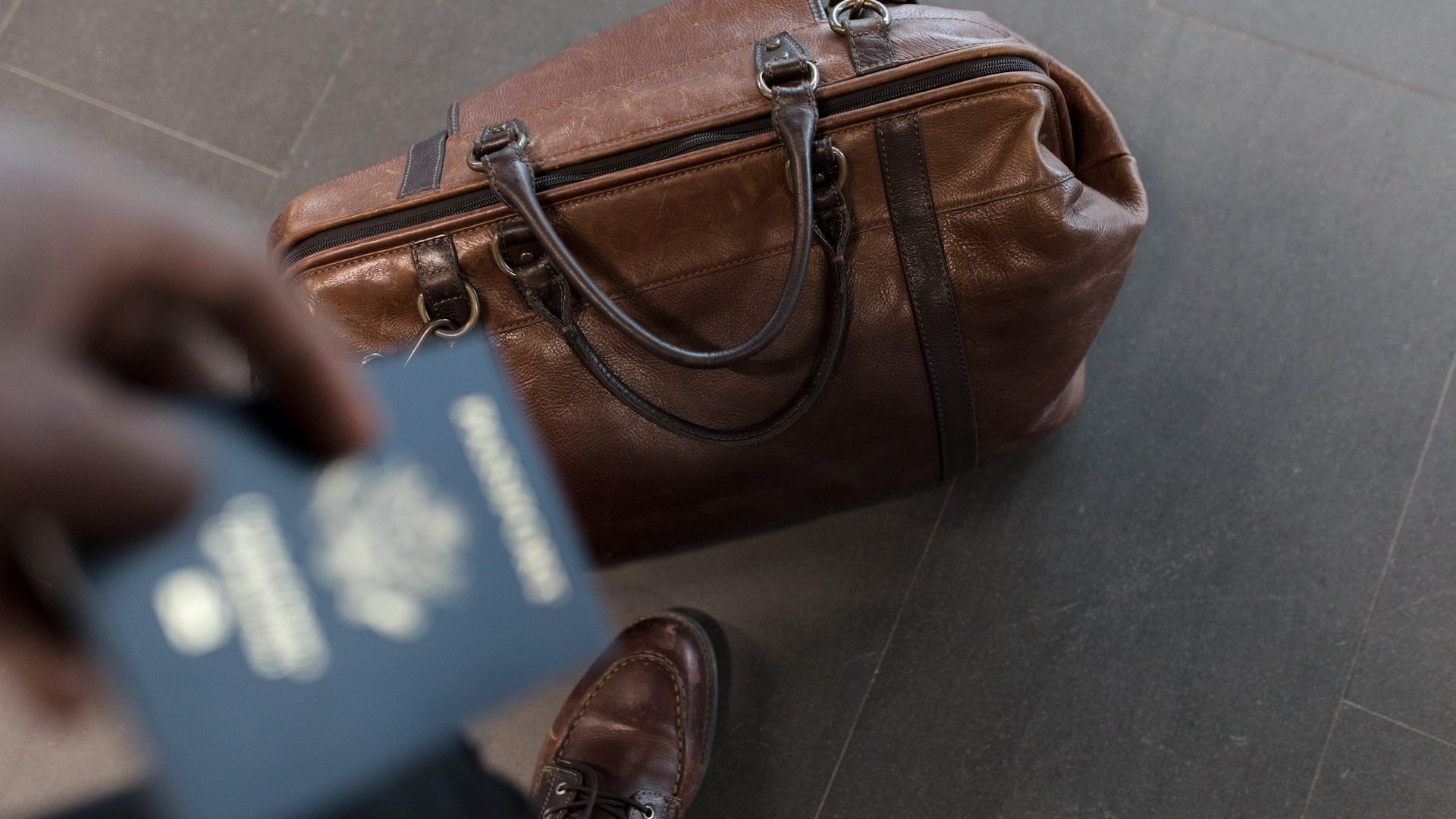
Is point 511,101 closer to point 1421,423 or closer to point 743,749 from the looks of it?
point 743,749

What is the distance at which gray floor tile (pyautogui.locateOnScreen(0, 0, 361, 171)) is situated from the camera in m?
1.16

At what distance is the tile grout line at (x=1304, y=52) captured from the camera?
3.54 ft

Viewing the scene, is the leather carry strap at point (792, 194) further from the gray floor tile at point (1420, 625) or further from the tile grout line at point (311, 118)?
the gray floor tile at point (1420, 625)

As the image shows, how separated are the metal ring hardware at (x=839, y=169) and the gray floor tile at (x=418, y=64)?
58cm

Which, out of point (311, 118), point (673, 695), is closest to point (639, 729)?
point (673, 695)

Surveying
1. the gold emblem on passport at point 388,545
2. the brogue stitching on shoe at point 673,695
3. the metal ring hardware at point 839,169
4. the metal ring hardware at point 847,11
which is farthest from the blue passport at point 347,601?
the brogue stitching on shoe at point 673,695

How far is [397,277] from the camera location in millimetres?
741

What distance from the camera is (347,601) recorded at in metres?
0.36

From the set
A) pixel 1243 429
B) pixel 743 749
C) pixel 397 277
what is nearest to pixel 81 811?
pixel 397 277

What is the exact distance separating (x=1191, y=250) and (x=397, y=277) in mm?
908

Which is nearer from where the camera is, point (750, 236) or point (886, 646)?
point (750, 236)

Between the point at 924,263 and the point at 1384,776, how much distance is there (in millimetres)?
783

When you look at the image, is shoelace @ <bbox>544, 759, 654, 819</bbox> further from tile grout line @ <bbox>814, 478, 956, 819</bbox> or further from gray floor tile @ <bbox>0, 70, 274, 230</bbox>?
gray floor tile @ <bbox>0, 70, 274, 230</bbox>

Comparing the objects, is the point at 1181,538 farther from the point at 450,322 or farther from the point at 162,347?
the point at 162,347
